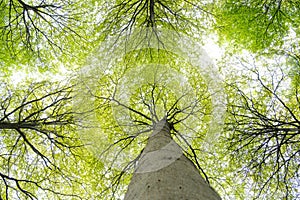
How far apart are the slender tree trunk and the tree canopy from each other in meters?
2.08

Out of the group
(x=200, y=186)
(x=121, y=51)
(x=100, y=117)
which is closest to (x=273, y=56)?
(x=121, y=51)

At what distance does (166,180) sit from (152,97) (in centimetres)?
354

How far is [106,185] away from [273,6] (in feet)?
15.0

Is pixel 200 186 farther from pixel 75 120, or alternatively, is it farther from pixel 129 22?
pixel 129 22

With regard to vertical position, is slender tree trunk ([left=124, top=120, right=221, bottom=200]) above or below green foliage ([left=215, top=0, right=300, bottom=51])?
→ below

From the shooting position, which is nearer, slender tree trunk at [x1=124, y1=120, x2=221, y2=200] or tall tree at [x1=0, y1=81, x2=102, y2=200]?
slender tree trunk at [x1=124, y1=120, x2=221, y2=200]

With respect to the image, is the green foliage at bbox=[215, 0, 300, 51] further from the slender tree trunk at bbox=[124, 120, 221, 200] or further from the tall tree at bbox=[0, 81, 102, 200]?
the slender tree trunk at bbox=[124, 120, 221, 200]

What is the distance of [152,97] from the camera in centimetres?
579

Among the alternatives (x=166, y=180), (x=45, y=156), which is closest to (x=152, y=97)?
(x=45, y=156)

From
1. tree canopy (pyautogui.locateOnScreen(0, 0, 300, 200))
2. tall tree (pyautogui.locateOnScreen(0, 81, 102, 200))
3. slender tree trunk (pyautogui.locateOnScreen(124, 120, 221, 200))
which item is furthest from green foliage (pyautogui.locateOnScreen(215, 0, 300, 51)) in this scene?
slender tree trunk (pyautogui.locateOnScreen(124, 120, 221, 200))

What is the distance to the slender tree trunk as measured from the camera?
6.87ft

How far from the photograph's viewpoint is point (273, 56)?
5.45m

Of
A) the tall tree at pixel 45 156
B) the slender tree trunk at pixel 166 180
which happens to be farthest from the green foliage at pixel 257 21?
the slender tree trunk at pixel 166 180

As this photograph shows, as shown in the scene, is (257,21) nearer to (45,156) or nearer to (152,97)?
(152,97)
